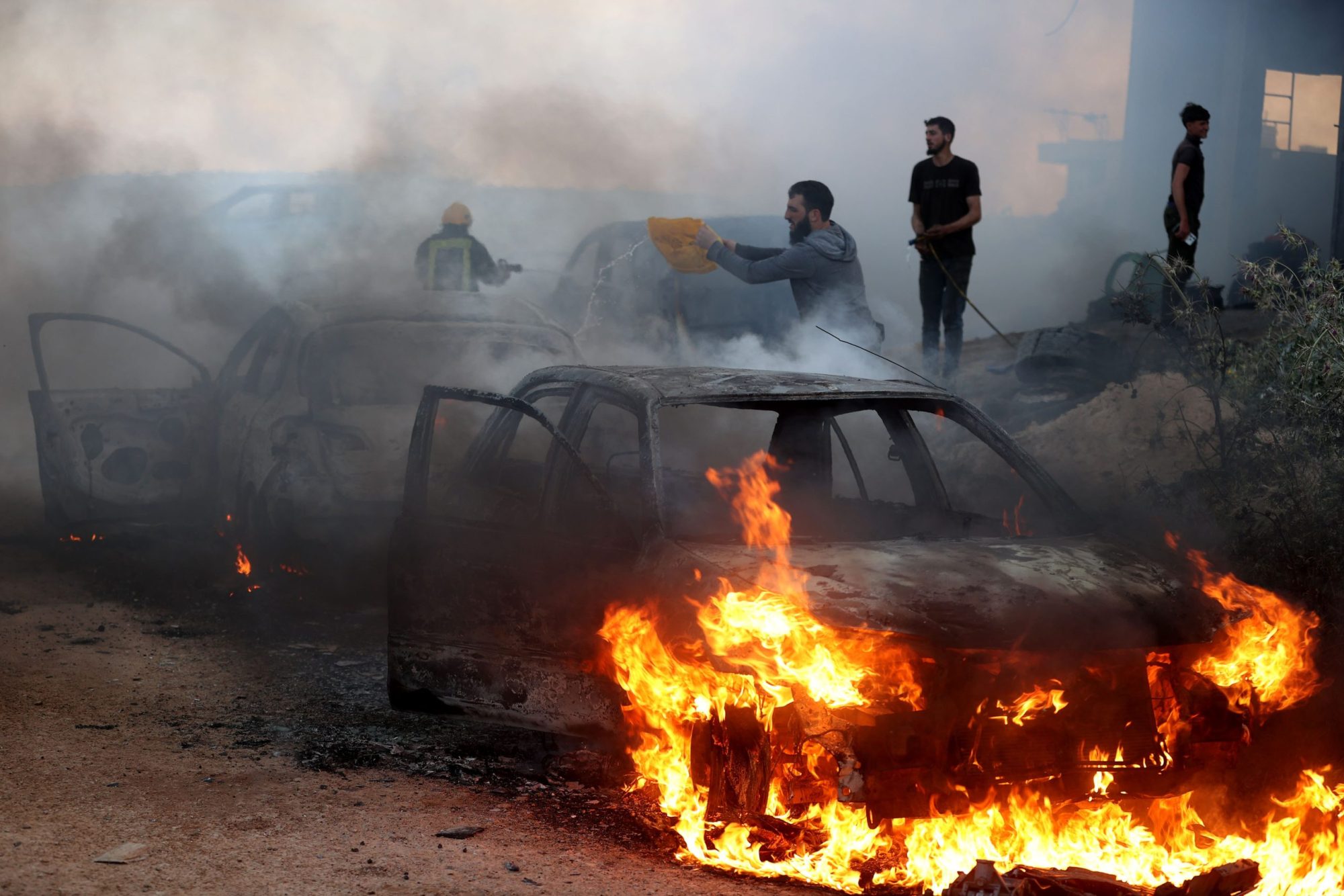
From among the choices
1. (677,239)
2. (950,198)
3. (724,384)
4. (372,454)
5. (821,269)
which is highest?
(950,198)

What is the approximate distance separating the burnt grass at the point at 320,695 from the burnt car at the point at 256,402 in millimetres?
372

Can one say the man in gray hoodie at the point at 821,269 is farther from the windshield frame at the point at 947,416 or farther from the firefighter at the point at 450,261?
the firefighter at the point at 450,261

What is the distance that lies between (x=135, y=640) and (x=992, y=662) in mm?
4512

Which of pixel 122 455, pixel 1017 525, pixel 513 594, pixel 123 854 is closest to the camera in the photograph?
pixel 123 854

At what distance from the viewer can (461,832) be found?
3854 mm

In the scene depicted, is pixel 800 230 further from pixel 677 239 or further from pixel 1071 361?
pixel 1071 361

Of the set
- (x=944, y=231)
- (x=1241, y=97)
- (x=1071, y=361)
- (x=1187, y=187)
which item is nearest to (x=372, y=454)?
(x=944, y=231)

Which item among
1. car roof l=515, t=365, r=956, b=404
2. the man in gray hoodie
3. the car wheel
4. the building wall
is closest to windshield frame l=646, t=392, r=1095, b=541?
car roof l=515, t=365, r=956, b=404

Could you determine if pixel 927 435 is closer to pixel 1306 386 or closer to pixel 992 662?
pixel 1306 386

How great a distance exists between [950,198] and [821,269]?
156 centimetres

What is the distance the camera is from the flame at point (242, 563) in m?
6.81

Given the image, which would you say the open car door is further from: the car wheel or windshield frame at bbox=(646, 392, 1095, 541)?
the car wheel

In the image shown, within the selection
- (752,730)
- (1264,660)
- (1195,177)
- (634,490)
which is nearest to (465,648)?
(634,490)

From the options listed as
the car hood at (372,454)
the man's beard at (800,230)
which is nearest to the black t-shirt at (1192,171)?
the man's beard at (800,230)
